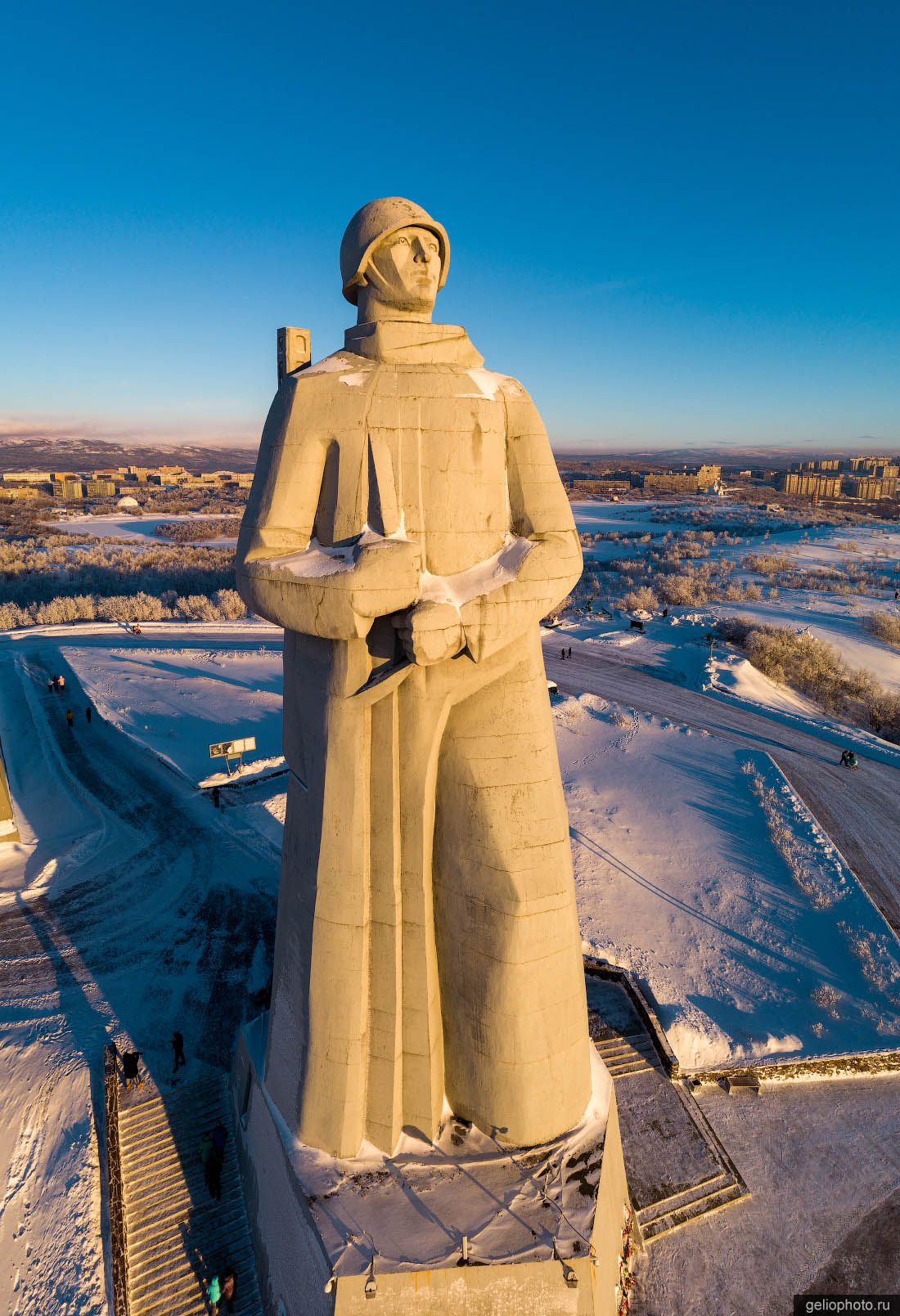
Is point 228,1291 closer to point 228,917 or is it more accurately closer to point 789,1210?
Result: point 789,1210

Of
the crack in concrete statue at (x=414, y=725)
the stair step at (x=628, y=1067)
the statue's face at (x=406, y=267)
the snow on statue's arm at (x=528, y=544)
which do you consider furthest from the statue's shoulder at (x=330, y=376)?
the stair step at (x=628, y=1067)

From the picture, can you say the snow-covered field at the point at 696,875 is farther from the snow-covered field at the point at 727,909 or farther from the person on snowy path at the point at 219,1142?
the person on snowy path at the point at 219,1142

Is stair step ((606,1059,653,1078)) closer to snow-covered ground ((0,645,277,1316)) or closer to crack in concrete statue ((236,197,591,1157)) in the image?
crack in concrete statue ((236,197,591,1157))

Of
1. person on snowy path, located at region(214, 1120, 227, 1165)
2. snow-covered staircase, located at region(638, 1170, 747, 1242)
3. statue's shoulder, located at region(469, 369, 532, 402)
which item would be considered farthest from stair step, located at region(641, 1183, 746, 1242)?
statue's shoulder, located at region(469, 369, 532, 402)

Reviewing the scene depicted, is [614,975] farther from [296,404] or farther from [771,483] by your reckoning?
[771,483]

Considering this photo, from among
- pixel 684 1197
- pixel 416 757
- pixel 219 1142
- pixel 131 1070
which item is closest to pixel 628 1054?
pixel 684 1197

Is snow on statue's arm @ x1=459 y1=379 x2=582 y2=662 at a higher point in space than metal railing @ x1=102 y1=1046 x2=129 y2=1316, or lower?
higher

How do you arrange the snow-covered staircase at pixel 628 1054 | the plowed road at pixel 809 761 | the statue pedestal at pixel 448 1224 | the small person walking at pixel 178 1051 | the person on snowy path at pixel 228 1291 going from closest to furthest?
the statue pedestal at pixel 448 1224
the person on snowy path at pixel 228 1291
the small person walking at pixel 178 1051
the snow-covered staircase at pixel 628 1054
the plowed road at pixel 809 761
